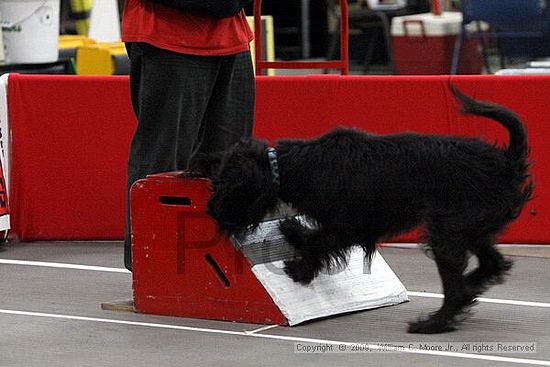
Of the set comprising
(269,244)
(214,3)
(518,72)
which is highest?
(214,3)

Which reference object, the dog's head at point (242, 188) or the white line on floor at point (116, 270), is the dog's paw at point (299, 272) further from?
the white line on floor at point (116, 270)

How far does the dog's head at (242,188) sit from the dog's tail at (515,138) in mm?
832

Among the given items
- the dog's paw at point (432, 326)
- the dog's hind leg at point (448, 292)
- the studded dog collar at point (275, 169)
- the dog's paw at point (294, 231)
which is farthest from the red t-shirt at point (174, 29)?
the dog's paw at point (432, 326)

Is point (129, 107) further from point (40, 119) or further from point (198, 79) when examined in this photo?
point (198, 79)

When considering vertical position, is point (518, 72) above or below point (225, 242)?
above

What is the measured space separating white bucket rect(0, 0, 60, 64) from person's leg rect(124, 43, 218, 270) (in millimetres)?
4641

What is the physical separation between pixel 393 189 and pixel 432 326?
57 centimetres

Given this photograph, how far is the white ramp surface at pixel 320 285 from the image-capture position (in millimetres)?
5039

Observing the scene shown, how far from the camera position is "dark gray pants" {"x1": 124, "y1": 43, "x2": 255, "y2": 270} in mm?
5391

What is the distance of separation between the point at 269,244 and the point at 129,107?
6.85 feet

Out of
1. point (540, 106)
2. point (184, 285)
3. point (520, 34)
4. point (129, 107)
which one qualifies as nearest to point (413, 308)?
point (184, 285)

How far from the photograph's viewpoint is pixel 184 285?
523cm

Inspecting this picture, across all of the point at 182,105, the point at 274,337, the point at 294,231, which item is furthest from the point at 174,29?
the point at 274,337

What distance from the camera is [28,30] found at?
10.0 metres
